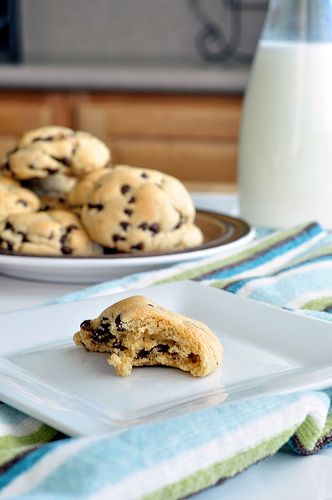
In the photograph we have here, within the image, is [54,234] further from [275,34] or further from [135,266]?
[275,34]

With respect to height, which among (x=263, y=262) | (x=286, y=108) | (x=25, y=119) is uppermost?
(x=286, y=108)

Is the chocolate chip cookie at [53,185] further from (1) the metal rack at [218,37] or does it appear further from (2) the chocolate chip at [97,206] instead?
(1) the metal rack at [218,37]

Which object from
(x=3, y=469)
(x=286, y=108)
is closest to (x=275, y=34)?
(x=286, y=108)

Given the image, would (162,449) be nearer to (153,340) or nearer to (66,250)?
(153,340)

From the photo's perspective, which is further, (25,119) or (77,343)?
(25,119)

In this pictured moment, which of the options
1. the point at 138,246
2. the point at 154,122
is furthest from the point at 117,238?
the point at 154,122

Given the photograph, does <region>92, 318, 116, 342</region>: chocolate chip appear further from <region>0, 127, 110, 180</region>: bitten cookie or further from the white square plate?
<region>0, 127, 110, 180</region>: bitten cookie

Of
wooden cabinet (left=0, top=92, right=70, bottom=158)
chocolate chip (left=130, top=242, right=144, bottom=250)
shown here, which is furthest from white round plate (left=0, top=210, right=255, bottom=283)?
wooden cabinet (left=0, top=92, right=70, bottom=158)
